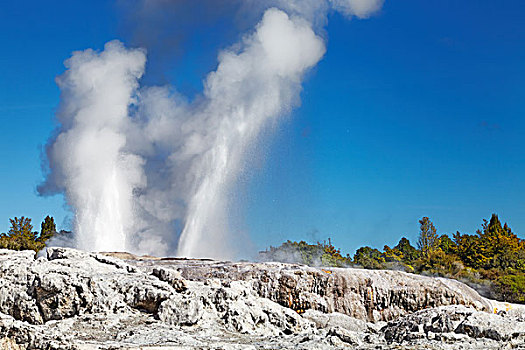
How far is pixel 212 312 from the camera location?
517 inches

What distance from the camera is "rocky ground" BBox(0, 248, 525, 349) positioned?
11.1 m

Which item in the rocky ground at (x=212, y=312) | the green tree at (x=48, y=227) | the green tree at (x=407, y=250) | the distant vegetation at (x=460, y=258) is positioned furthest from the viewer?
the green tree at (x=407, y=250)

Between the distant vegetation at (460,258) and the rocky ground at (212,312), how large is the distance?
1647 centimetres

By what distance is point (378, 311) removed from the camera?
17.2 m

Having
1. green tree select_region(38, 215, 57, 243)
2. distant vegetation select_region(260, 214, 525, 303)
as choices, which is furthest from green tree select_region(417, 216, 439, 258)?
green tree select_region(38, 215, 57, 243)

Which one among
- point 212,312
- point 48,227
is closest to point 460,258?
point 48,227

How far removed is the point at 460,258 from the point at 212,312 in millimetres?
38138

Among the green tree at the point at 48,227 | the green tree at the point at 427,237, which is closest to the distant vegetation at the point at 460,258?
the green tree at the point at 427,237

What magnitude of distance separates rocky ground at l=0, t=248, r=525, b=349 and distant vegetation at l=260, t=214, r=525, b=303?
16.5 meters

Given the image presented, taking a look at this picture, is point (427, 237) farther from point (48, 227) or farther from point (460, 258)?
point (48, 227)

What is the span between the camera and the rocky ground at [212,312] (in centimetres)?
1109

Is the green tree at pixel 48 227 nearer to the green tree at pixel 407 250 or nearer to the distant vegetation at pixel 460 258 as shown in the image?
the distant vegetation at pixel 460 258

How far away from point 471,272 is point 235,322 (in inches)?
1161

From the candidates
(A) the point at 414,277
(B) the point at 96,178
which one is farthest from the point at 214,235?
(A) the point at 414,277
